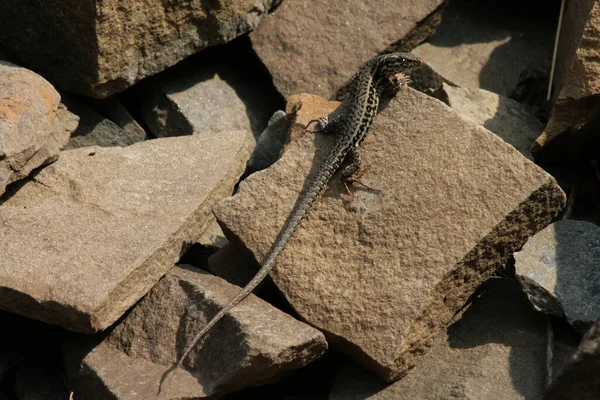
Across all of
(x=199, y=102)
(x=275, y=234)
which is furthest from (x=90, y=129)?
(x=275, y=234)

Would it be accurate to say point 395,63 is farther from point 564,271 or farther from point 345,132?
point 564,271

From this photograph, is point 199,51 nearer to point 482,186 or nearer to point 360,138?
point 360,138

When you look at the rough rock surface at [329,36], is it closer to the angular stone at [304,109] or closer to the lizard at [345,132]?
the angular stone at [304,109]

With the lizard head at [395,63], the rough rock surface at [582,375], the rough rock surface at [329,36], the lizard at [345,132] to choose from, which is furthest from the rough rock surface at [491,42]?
the rough rock surface at [582,375]

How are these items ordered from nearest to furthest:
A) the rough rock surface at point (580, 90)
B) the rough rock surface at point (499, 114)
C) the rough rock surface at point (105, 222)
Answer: the rough rock surface at point (105, 222) < the rough rock surface at point (580, 90) < the rough rock surface at point (499, 114)

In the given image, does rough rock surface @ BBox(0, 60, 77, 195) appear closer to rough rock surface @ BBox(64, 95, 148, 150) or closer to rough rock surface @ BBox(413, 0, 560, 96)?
rough rock surface @ BBox(64, 95, 148, 150)

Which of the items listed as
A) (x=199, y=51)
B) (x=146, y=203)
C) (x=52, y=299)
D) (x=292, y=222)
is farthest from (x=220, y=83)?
A: (x=52, y=299)
